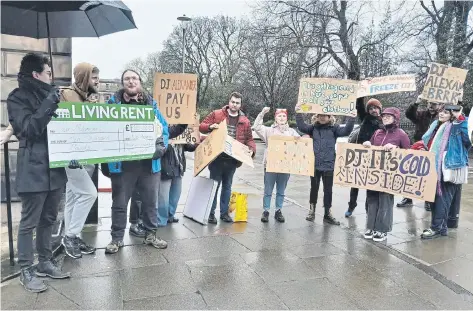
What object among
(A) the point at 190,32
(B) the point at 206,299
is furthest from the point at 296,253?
(A) the point at 190,32

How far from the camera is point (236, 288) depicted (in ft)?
11.9

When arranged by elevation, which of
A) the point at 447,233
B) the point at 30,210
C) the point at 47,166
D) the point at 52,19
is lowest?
the point at 447,233

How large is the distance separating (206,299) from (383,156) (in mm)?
3042

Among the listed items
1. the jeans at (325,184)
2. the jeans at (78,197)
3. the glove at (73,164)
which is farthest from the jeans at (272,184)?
the glove at (73,164)

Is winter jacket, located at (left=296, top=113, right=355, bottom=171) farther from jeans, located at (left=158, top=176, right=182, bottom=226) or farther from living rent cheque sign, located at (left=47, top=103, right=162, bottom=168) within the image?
living rent cheque sign, located at (left=47, top=103, right=162, bottom=168)

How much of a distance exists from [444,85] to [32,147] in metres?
5.62

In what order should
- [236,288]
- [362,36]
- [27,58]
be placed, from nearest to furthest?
1. [27,58]
2. [236,288]
3. [362,36]

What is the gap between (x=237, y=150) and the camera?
5.46 m

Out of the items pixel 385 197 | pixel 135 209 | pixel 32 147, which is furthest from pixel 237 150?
pixel 32 147

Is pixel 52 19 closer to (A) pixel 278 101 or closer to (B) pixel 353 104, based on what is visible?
(B) pixel 353 104

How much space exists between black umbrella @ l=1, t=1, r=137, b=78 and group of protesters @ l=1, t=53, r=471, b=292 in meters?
0.87

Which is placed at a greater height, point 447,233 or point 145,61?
point 145,61

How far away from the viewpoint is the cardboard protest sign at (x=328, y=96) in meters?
5.72

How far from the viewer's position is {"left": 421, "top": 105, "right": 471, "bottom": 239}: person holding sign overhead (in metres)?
5.30
